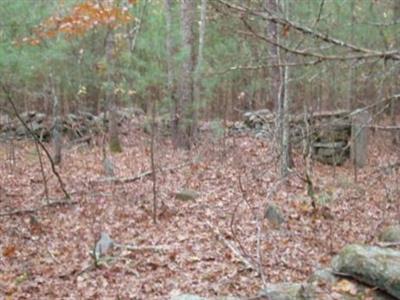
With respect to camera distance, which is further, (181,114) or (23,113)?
(23,113)

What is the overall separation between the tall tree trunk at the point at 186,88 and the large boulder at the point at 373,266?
308 inches

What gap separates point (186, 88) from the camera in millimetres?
13102

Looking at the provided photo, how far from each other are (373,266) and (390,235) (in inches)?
→ 76.8

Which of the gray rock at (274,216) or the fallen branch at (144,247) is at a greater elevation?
the gray rock at (274,216)

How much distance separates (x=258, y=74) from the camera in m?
16.6

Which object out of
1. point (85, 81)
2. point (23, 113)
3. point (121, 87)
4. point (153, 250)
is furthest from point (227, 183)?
point (23, 113)

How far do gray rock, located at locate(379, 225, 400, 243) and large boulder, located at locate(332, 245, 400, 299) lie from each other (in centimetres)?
145

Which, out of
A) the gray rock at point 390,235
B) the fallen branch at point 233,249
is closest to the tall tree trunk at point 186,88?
the fallen branch at point 233,249

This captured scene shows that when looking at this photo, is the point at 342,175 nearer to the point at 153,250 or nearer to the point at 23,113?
the point at 153,250

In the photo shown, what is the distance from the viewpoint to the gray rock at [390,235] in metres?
6.72

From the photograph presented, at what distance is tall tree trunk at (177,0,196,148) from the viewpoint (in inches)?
513

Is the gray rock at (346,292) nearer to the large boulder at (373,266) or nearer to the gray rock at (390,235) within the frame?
the large boulder at (373,266)

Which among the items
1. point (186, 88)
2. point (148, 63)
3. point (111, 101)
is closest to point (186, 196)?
point (186, 88)

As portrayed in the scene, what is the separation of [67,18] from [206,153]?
3.78m
